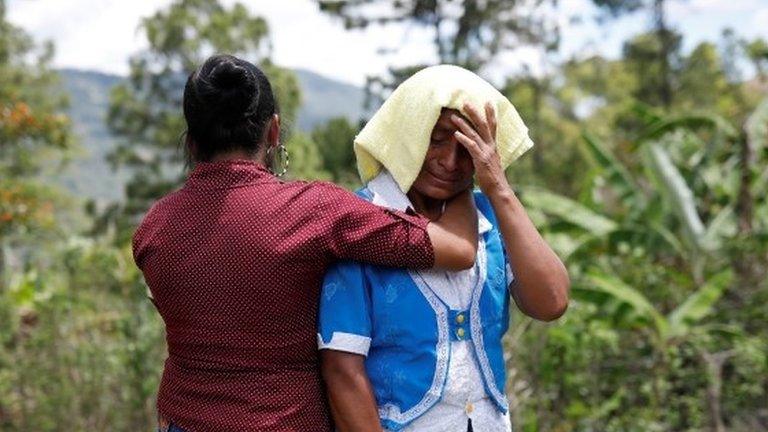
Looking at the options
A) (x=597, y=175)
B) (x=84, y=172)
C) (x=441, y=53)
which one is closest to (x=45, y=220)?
(x=441, y=53)

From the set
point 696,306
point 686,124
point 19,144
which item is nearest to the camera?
point 696,306

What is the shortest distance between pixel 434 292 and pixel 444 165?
0.23 metres

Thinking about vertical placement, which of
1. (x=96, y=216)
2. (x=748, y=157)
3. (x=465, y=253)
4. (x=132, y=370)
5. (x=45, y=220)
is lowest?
(x=96, y=216)

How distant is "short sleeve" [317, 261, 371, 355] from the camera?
5.65 ft

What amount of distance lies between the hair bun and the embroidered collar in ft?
0.97

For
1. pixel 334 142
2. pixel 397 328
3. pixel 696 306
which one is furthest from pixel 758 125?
pixel 334 142

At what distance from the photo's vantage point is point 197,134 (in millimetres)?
1788

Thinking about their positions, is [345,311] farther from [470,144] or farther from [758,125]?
[758,125]

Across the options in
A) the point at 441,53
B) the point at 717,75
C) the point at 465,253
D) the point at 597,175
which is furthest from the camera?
the point at 717,75

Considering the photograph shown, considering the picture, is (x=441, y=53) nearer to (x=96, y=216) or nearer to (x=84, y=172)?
(x=96, y=216)

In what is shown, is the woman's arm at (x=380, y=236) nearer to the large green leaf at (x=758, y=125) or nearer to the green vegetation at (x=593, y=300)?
the green vegetation at (x=593, y=300)

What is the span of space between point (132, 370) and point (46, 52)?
23810 millimetres

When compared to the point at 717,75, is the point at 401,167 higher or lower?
higher

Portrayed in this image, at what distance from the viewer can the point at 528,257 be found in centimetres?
177
